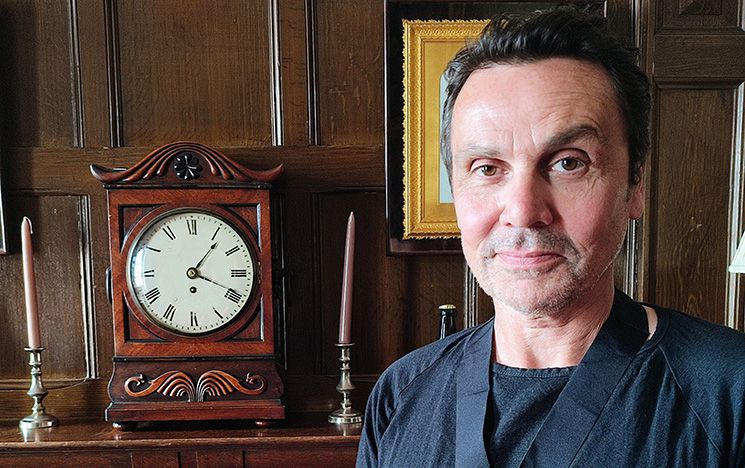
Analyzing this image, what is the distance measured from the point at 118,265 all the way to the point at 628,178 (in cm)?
135

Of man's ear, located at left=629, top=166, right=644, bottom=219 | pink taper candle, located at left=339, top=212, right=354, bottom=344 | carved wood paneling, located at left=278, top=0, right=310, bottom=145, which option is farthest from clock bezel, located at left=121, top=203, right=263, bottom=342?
man's ear, located at left=629, top=166, right=644, bottom=219

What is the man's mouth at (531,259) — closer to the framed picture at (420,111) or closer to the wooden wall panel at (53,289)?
the framed picture at (420,111)

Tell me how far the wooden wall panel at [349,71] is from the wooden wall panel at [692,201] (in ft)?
2.82

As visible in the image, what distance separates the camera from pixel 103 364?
2.01 metres

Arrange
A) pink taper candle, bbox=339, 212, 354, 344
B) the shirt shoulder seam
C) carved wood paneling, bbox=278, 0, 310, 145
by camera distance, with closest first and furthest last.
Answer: the shirt shoulder seam → pink taper candle, bbox=339, 212, 354, 344 → carved wood paneling, bbox=278, 0, 310, 145

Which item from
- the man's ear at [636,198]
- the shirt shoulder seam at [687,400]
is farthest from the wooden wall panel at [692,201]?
the shirt shoulder seam at [687,400]

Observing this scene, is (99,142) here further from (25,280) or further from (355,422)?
(355,422)

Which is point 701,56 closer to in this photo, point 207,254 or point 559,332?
point 559,332

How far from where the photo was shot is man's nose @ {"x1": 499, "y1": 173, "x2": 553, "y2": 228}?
3.10ft

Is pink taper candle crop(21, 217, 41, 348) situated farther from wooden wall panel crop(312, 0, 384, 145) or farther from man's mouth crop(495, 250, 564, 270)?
man's mouth crop(495, 250, 564, 270)

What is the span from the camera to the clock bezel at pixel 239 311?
178 cm

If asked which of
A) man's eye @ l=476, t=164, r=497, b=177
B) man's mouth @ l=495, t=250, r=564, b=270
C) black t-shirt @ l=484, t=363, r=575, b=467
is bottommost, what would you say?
black t-shirt @ l=484, t=363, r=575, b=467

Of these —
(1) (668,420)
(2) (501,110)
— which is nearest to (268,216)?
(2) (501,110)

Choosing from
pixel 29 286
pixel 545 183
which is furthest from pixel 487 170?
pixel 29 286
